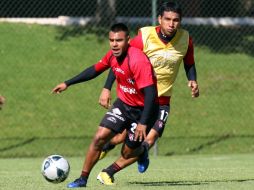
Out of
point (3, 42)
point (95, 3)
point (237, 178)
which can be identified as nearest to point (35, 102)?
point (3, 42)

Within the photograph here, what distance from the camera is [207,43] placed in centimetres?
2020

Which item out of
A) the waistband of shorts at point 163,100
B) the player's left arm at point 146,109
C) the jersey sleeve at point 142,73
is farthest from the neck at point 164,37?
the player's left arm at point 146,109

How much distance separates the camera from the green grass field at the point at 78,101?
51.9 ft

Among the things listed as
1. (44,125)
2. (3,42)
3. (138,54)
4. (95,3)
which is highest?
(95,3)

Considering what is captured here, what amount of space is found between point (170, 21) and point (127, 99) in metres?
1.15

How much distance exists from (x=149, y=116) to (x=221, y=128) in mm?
8441

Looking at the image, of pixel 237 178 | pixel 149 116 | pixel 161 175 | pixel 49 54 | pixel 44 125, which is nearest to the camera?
pixel 149 116

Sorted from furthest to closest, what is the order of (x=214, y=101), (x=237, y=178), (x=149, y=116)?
(x=214, y=101) → (x=237, y=178) → (x=149, y=116)

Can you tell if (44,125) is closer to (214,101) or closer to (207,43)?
(214,101)

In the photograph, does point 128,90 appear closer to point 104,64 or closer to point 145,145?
point 104,64

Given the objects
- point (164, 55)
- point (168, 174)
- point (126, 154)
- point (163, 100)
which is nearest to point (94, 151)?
point (126, 154)

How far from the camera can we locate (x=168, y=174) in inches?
429

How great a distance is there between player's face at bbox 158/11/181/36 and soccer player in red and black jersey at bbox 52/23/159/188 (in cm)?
88

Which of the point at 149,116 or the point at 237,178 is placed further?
the point at 237,178
